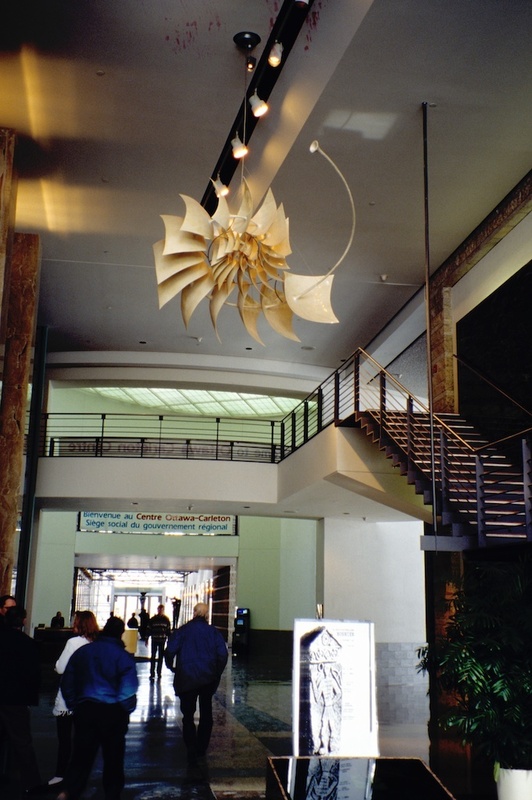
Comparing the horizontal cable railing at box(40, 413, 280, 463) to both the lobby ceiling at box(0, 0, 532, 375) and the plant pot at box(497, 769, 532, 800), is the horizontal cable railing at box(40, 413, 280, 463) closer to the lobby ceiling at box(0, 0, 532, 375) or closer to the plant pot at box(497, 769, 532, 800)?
the lobby ceiling at box(0, 0, 532, 375)

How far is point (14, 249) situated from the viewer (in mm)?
11352

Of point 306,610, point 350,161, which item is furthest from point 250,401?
point 350,161

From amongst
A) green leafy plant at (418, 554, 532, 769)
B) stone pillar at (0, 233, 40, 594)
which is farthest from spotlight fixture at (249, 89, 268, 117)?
green leafy plant at (418, 554, 532, 769)

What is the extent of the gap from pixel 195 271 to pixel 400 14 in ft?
10.3

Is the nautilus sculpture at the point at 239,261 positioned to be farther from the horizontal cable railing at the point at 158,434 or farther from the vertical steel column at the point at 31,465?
the horizontal cable railing at the point at 158,434

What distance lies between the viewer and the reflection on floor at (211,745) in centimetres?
632

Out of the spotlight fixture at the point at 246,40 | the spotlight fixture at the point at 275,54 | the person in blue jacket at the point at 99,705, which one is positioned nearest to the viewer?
the person in blue jacket at the point at 99,705

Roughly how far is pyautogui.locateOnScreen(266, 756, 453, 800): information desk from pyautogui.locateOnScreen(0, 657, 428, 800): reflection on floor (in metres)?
4.00

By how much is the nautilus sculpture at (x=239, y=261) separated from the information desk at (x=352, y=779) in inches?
152

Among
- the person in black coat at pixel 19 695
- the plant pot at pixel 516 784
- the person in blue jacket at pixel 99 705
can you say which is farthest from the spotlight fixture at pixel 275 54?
the plant pot at pixel 516 784

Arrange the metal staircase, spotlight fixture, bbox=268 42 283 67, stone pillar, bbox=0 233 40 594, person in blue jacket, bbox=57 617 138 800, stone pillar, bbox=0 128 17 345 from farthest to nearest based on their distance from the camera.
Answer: stone pillar, bbox=0 233 40 594 → stone pillar, bbox=0 128 17 345 → the metal staircase → spotlight fixture, bbox=268 42 283 67 → person in blue jacket, bbox=57 617 138 800

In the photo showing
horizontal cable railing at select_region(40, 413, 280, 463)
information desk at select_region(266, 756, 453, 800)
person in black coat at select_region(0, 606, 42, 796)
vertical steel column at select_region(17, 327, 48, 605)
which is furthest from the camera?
horizontal cable railing at select_region(40, 413, 280, 463)

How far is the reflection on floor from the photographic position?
632 centimetres

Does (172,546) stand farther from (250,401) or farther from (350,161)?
(350,161)
